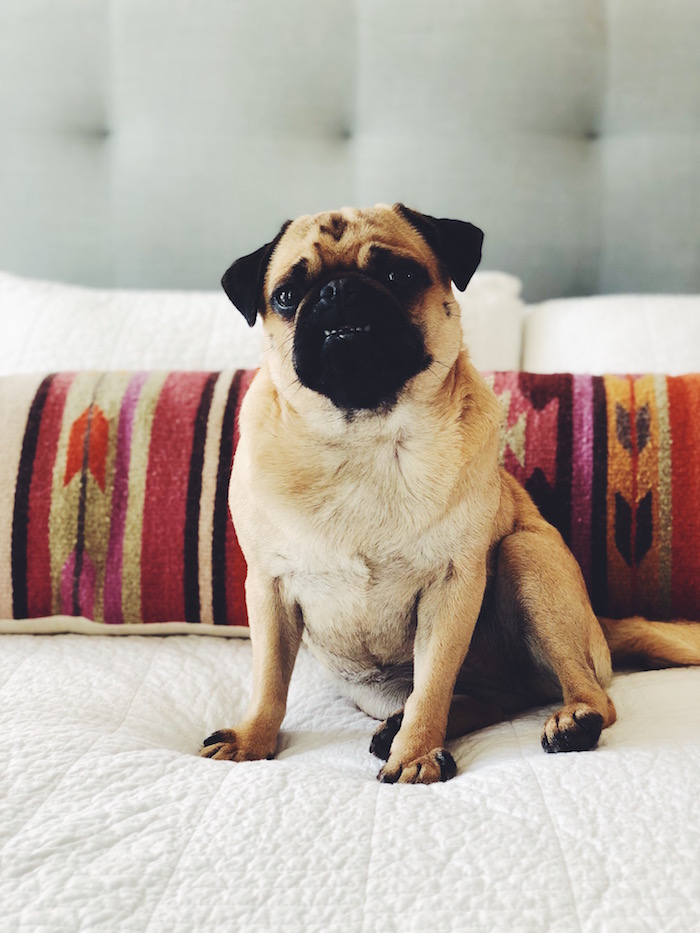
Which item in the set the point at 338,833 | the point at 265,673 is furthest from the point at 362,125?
the point at 338,833

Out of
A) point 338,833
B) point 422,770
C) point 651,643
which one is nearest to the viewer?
point 338,833

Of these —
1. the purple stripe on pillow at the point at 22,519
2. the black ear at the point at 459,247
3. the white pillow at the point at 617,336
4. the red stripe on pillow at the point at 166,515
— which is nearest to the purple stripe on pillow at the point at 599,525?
the white pillow at the point at 617,336

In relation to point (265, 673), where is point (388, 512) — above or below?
above

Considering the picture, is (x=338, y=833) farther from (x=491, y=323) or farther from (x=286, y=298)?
(x=491, y=323)

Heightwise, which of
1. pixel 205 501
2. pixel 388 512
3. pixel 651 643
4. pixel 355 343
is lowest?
pixel 651 643

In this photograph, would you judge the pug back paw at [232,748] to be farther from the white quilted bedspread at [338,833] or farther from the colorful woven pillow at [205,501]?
the colorful woven pillow at [205,501]

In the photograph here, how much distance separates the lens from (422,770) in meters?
0.82

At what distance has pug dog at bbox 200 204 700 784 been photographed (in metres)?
0.93

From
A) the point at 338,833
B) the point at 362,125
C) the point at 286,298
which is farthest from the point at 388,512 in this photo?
the point at 362,125

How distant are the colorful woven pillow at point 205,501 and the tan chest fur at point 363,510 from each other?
255 millimetres

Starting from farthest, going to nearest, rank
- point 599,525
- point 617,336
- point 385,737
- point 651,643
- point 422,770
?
1. point 617,336
2. point 599,525
3. point 651,643
4. point 385,737
5. point 422,770

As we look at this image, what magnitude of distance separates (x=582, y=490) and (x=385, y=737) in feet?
1.59

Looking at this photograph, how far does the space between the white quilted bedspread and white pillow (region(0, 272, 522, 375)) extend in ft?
2.24

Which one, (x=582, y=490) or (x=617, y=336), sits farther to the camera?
(x=617, y=336)
